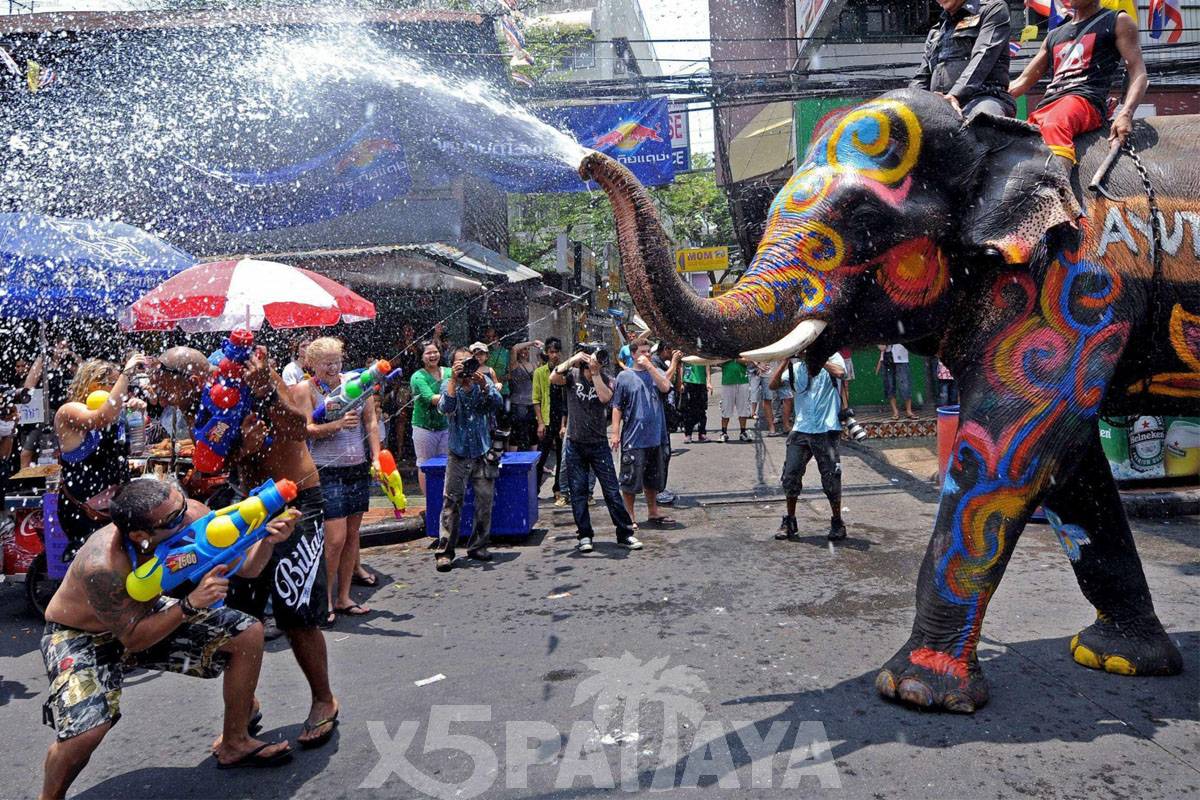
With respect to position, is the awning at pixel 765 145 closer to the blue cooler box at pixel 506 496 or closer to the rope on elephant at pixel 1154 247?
the blue cooler box at pixel 506 496

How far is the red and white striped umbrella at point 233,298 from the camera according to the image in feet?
19.1

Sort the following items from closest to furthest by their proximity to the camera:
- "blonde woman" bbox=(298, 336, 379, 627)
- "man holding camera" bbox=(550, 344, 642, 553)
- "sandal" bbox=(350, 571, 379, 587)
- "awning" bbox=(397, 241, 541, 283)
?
1. "blonde woman" bbox=(298, 336, 379, 627)
2. "sandal" bbox=(350, 571, 379, 587)
3. "man holding camera" bbox=(550, 344, 642, 553)
4. "awning" bbox=(397, 241, 541, 283)

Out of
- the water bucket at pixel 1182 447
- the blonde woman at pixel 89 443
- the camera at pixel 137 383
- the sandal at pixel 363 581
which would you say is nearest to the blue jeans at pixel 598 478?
the sandal at pixel 363 581

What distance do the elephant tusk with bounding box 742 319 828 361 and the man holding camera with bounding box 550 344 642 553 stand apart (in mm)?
3948

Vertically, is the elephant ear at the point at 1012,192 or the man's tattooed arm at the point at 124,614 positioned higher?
the elephant ear at the point at 1012,192

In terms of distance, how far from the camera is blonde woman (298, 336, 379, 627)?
558 centimetres

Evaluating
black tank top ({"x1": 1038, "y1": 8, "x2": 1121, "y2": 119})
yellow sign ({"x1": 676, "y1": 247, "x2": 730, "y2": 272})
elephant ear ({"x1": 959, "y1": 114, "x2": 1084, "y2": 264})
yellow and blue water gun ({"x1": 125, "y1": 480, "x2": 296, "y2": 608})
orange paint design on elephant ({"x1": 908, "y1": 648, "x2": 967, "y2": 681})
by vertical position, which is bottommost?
orange paint design on elephant ({"x1": 908, "y1": 648, "x2": 967, "y2": 681})

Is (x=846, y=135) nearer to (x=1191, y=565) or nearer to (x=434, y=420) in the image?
(x=1191, y=565)

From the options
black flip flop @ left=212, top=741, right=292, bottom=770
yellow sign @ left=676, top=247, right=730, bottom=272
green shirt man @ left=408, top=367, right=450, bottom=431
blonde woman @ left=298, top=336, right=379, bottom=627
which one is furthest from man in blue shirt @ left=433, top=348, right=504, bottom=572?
yellow sign @ left=676, top=247, right=730, bottom=272

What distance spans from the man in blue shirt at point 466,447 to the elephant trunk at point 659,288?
3.79 meters

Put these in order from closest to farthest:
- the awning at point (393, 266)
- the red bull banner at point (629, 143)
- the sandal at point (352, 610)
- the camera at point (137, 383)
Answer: the camera at point (137, 383) → the sandal at point (352, 610) → the awning at point (393, 266) → the red bull banner at point (629, 143)

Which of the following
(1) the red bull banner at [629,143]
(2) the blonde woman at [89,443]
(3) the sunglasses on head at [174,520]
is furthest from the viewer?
(1) the red bull banner at [629,143]

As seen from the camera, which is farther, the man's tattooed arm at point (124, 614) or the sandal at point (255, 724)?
the sandal at point (255, 724)

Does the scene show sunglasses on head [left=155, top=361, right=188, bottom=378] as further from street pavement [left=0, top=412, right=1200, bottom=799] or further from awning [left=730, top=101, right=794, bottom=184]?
awning [left=730, top=101, right=794, bottom=184]
